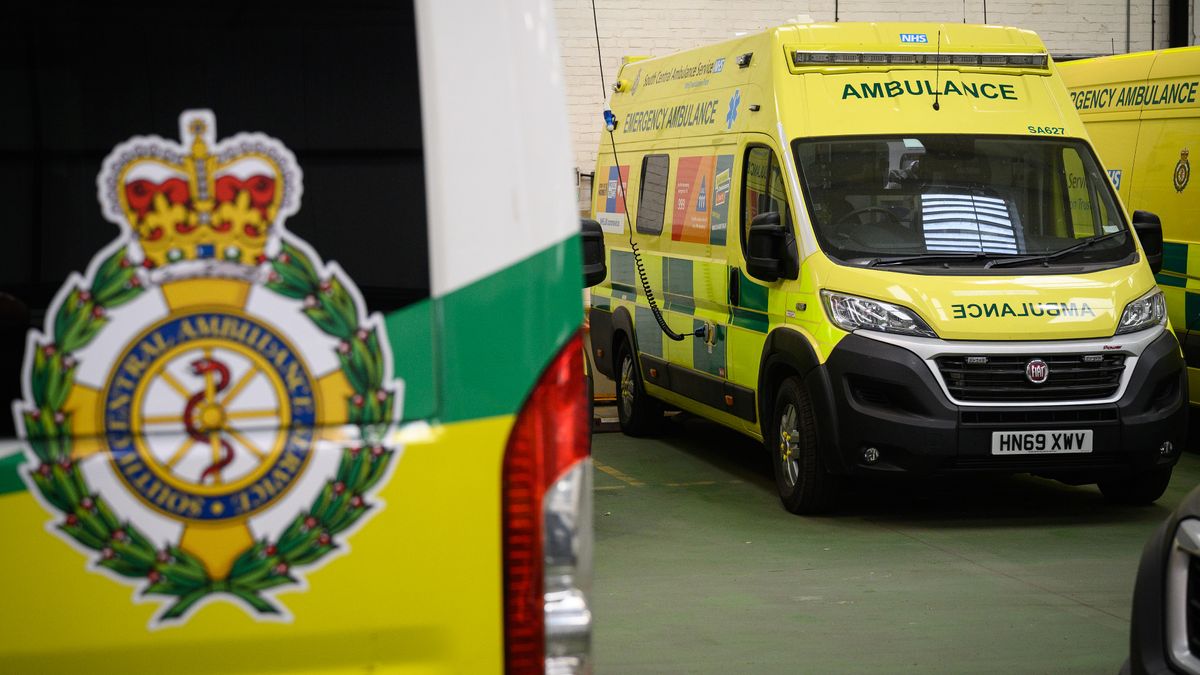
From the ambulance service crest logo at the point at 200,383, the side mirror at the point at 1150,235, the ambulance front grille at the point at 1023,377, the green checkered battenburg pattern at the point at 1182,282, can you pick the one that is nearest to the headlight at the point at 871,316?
the ambulance front grille at the point at 1023,377

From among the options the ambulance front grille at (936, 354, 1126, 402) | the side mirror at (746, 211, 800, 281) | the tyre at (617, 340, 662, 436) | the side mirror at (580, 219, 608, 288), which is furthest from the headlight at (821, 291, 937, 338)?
the tyre at (617, 340, 662, 436)

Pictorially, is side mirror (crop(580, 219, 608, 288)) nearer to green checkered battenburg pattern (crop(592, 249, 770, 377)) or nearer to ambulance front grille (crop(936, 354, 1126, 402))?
green checkered battenburg pattern (crop(592, 249, 770, 377))

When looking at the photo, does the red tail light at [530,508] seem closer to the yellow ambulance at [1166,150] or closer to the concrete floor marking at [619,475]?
the concrete floor marking at [619,475]

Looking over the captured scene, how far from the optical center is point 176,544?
8.54 feet

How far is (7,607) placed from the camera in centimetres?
256

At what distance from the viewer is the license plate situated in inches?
319

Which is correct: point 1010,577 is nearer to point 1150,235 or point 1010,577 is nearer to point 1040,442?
point 1040,442

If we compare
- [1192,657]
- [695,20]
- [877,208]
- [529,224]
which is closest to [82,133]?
[529,224]

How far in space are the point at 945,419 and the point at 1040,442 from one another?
1.68ft

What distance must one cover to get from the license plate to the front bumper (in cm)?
3

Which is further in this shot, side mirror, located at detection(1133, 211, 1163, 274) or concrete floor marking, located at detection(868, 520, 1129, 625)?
side mirror, located at detection(1133, 211, 1163, 274)

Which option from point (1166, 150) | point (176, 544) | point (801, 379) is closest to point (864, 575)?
point (801, 379)

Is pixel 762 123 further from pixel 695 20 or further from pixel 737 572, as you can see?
pixel 695 20

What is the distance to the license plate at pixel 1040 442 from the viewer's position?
26.6ft
